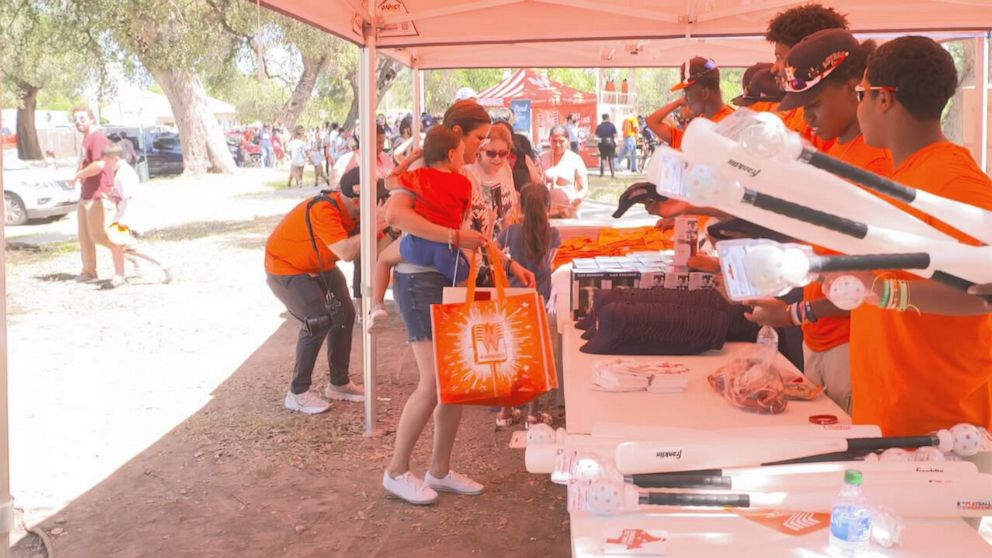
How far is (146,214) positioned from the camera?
1780 centimetres

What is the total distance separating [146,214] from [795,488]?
17.6m

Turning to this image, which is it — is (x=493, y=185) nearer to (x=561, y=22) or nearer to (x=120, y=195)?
(x=561, y=22)

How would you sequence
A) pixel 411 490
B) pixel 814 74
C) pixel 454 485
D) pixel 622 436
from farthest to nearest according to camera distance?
pixel 454 485, pixel 411 490, pixel 814 74, pixel 622 436

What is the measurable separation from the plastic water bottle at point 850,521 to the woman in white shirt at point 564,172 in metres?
5.98

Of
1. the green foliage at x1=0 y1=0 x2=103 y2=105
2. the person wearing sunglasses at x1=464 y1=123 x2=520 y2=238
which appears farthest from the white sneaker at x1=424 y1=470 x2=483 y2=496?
the green foliage at x1=0 y1=0 x2=103 y2=105

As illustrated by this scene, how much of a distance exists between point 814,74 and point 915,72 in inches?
16.5

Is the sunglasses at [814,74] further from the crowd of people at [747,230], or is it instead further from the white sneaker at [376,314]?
the white sneaker at [376,314]

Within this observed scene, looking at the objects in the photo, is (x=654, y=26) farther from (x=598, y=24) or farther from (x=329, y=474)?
(x=329, y=474)

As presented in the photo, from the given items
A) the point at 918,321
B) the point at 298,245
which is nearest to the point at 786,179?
the point at 918,321

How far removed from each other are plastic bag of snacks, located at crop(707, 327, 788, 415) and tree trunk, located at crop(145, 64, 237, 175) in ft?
69.2

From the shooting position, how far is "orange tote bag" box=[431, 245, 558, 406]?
11.4 ft

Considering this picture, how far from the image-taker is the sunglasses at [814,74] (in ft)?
7.07

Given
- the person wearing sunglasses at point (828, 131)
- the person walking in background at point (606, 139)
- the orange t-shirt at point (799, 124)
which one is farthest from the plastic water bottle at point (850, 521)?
the person walking in background at point (606, 139)

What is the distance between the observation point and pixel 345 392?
576 centimetres
